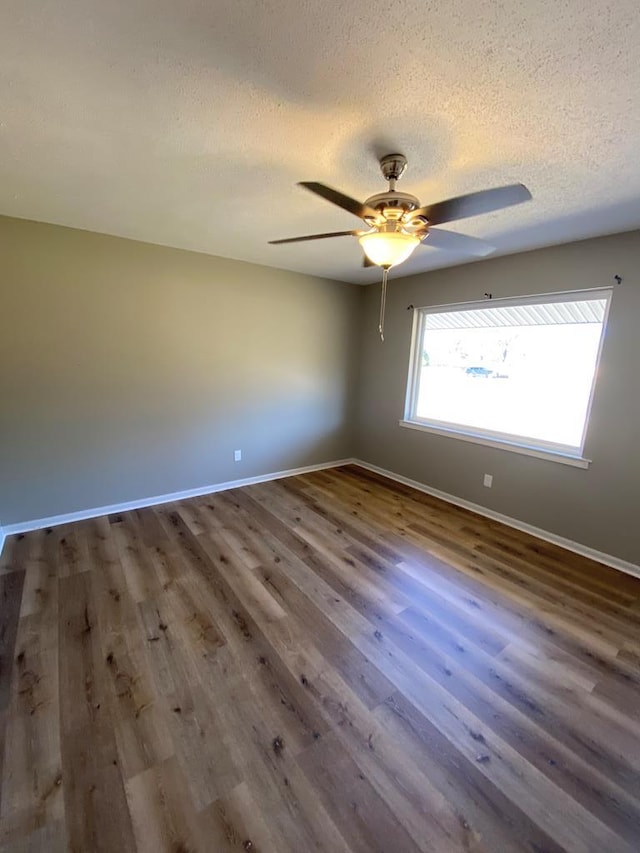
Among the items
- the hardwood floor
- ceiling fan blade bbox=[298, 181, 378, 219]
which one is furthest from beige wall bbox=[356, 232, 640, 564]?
ceiling fan blade bbox=[298, 181, 378, 219]

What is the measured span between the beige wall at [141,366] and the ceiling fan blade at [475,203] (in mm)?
2502

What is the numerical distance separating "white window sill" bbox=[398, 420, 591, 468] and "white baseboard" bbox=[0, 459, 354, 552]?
4.86ft

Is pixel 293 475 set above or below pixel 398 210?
below

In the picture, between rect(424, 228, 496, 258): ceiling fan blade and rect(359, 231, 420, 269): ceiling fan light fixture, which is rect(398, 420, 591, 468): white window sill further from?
rect(359, 231, 420, 269): ceiling fan light fixture

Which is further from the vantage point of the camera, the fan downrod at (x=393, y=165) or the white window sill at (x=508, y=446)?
the white window sill at (x=508, y=446)

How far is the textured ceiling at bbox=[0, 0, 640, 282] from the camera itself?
98cm

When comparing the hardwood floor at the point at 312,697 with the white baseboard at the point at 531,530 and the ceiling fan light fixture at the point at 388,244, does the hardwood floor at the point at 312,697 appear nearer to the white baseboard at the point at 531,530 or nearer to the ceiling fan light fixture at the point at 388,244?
the white baseboard at the point at 531,530

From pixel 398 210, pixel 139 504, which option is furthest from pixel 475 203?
pixel 139 504

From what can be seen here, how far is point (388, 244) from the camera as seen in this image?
4.95 ft

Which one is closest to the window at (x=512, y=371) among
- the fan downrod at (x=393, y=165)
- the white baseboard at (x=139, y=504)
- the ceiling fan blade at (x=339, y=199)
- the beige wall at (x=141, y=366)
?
the beige wall at (x=141, y=366)

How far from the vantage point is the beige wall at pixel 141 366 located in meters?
2.71

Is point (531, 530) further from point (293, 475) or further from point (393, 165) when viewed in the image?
point (393, 165)

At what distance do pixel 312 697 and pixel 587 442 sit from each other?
264 centimetres

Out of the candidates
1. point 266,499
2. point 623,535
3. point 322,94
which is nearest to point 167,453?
point 266,499
